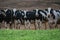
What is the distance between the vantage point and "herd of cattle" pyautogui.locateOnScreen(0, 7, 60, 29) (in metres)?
5.00

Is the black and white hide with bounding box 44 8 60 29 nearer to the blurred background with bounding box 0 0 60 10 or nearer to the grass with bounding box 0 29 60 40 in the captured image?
the blurred background with bounding box 0 0 60 10

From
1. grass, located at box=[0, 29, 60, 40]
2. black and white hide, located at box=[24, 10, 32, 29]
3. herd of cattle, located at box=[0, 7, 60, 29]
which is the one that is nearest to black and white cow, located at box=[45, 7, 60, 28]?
herd of cattle, located at box=[0, 7, 60, 29]

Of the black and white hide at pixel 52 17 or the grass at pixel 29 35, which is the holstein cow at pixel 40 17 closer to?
the black and white hide at pixel 52 17

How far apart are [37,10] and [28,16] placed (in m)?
0.24

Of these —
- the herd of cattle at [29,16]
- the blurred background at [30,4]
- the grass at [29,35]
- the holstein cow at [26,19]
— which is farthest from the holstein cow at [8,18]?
the grass at [29,35]

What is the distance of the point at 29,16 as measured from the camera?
16.6ft

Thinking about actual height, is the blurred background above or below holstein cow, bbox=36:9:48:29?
above

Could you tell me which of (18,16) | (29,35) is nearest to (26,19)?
(18,16)

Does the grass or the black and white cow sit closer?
the grass

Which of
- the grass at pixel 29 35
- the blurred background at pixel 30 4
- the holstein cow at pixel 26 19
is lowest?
the grass at pixel 29 35

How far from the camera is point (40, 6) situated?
5.06m

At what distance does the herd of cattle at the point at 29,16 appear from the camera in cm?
500

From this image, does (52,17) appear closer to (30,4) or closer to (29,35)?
(30,4)

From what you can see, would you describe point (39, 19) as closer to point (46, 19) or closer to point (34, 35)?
point (46, 19)
